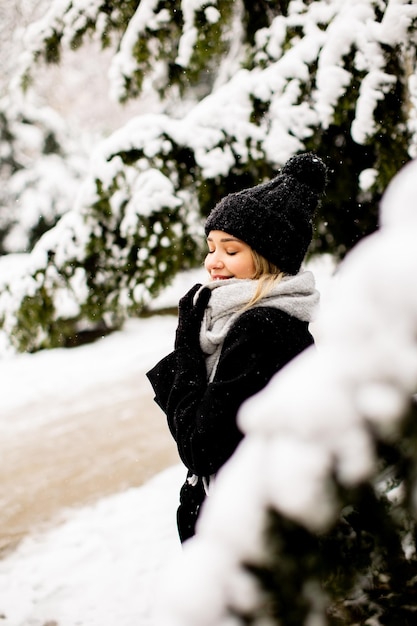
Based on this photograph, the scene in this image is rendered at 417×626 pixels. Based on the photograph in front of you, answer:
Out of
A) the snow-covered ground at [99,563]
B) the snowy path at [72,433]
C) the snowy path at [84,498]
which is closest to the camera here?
the snow-covered ground at [99,563]

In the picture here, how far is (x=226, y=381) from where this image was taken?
139 cm

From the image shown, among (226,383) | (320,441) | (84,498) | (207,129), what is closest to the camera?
(320,441)

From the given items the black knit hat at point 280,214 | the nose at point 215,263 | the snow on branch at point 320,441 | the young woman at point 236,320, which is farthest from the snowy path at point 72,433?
the snow on branch at point 320,441

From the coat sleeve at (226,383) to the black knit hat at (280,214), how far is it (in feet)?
0.75

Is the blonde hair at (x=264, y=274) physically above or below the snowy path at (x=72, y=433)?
above

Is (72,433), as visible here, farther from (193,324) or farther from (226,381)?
(226,381)

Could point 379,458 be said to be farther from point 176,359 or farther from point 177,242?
point 177,242

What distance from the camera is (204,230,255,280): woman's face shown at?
165 cm

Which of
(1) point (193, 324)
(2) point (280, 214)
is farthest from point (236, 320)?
(2) point (280, 214)

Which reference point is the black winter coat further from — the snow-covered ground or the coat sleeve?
the snow-covered ground

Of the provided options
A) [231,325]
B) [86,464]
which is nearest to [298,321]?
[231,325]

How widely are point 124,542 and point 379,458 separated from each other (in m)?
3.39

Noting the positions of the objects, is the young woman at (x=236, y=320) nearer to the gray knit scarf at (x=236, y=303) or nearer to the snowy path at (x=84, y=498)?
the gray knit scarf at (x=236, y=303)

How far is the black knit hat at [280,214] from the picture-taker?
1.61 meters
